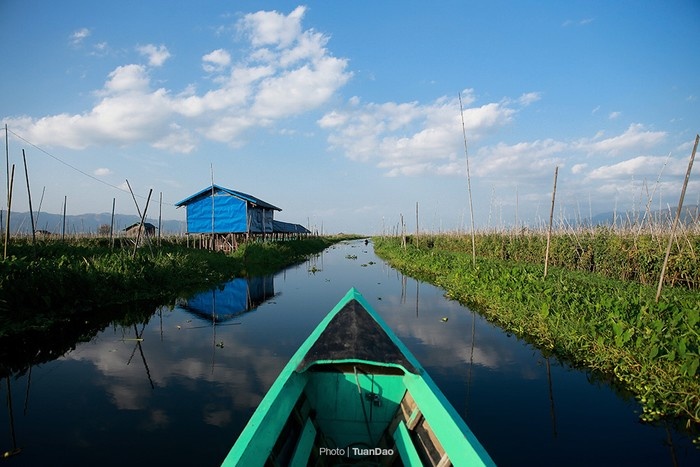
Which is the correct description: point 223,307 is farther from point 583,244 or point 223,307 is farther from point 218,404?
point 583,244

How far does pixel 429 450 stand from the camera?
303 centimetres

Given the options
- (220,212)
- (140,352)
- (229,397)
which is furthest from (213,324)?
(220,212)

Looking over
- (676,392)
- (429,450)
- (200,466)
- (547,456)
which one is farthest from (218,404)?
(676,392)

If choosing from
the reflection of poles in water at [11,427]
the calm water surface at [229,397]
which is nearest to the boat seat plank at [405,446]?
the calm water surface at [229,397]

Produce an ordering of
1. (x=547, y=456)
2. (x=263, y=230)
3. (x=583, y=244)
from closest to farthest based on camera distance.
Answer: (x=547, y=456)
(x=583, y=244)
(x=263, y=230)

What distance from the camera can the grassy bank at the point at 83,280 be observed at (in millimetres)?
7970

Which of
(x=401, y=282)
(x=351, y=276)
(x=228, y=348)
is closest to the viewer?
(x=228, y=348)

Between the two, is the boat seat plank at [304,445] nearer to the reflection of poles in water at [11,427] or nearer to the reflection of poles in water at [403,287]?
the reflection of poles in water at [11,427]

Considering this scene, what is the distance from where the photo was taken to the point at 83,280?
997cm

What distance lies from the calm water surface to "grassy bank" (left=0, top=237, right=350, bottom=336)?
1.20 meters

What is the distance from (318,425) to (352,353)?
0.80 metres

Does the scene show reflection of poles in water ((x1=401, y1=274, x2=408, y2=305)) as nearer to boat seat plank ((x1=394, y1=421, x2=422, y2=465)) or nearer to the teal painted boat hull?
the teal painted boat hull

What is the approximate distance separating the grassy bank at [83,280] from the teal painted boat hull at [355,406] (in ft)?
23.2

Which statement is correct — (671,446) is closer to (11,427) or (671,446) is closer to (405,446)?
(405,446)
